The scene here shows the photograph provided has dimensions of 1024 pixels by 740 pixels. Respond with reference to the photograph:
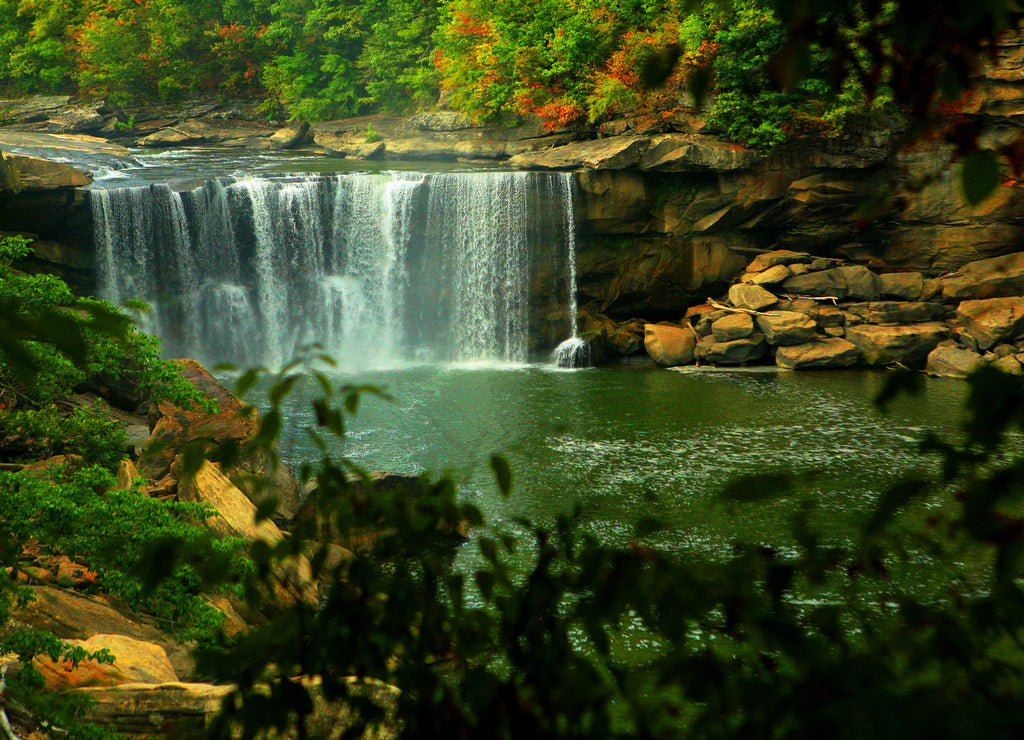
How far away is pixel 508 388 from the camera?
15.1m

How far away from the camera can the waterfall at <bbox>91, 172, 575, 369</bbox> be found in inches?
671

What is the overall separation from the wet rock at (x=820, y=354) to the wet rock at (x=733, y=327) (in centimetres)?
84

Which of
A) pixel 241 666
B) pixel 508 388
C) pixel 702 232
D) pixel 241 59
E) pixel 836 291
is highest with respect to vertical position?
pixel 241 59

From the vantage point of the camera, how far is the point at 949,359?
49.6ft

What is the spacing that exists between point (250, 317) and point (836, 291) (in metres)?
12.8

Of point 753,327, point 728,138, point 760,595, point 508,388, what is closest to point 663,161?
point 728,138

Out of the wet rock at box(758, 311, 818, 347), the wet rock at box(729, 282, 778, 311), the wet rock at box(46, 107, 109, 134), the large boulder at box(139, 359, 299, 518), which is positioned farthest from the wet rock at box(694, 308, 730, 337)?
the wet rock at box(46, 107, 109, 134)

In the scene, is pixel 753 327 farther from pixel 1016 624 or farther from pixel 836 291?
pixel 1016 624

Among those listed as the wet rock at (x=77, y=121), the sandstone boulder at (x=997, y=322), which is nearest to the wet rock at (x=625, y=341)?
the sandstone boulder at (x=997, y=322)

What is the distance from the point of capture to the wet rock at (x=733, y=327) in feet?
53.3

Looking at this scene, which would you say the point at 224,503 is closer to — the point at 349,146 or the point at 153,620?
the point at 153,620

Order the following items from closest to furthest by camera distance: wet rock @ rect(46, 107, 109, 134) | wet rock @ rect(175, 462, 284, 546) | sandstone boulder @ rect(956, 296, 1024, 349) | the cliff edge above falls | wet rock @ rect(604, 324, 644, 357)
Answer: wet rock @ rect(175, 462, 284, 546), sandstone boulder @ rect(956, 296, 1024, 349), the cliff edge above falls, wet rock @ rect(604, 324, 644, 357), wet rock @ rect(46, 107, 109, 134)

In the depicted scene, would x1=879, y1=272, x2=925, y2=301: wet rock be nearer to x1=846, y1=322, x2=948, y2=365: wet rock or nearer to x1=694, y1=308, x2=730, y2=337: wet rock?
x1=846, y1=322, x2=948, y2=365: wet rock

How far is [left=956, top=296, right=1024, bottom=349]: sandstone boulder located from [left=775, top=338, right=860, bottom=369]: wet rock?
2215mm
